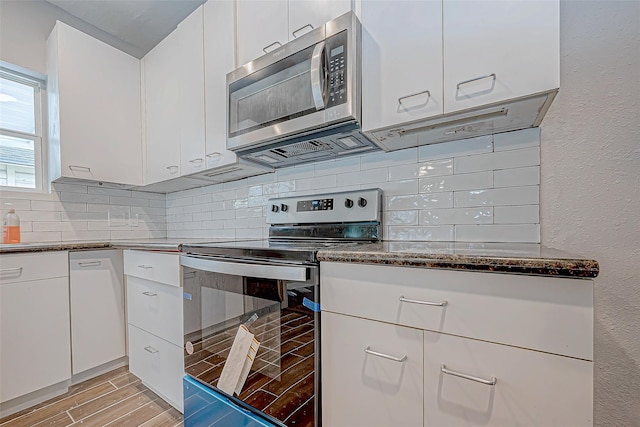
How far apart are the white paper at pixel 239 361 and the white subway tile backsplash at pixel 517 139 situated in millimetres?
1266

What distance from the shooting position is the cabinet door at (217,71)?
1.64 meters

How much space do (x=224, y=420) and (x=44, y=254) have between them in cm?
143

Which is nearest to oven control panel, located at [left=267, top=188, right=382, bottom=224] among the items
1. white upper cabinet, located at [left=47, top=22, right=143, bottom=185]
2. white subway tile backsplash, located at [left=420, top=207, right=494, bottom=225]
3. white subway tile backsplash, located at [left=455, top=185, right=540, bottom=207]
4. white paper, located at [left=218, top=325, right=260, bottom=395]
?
white subway tile backsplash, located at [left=420, top=207, right=494, bottom=225]

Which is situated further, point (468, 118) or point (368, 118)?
point (368, 118)

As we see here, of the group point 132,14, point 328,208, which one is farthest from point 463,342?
point 132,14

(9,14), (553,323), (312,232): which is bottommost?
(553,323)

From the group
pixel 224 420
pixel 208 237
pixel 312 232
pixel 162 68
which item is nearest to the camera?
pixel 224 420

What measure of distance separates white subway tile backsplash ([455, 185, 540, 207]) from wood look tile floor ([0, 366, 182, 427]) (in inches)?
69.8

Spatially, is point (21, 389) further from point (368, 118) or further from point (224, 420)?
point (368, 118)

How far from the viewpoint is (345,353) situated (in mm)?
915

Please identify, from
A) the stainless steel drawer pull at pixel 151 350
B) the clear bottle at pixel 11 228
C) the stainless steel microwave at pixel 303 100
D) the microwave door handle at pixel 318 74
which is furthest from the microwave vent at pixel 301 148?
the clear bottle at pixel 11 228

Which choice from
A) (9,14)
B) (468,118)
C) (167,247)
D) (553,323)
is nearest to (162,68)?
(9,14)

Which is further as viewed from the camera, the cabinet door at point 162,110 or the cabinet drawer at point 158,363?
the cabinet door at point 162,110

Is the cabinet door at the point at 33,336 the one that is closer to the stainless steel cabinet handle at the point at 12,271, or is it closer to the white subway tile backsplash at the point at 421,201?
the stainless steel cabinet handle at the point at 12,271
